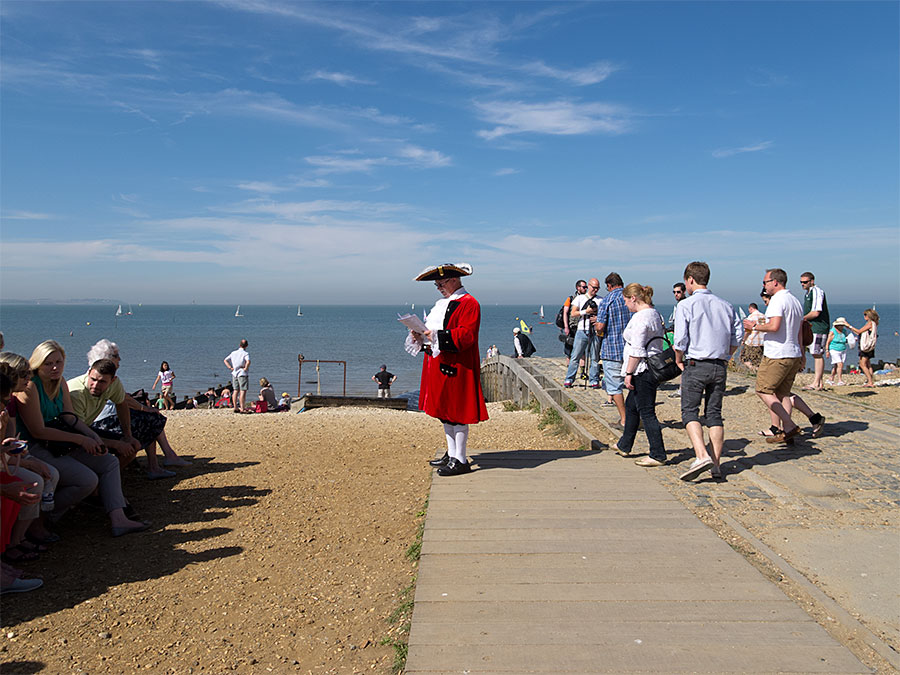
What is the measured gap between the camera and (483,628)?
3068mm

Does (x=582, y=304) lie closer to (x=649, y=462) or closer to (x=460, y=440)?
(x=649, y=462)

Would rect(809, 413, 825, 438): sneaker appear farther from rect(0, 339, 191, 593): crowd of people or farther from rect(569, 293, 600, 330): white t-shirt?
rect(0, 339, 191, 593): crowd of people

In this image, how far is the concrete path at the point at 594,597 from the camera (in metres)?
2.80

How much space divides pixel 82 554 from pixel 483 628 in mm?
3272

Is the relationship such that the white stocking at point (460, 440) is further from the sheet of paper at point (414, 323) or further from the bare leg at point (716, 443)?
the bare leg at point (716, 443)

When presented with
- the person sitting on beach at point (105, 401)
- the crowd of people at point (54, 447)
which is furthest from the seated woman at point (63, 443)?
the person sitting on beach at point (105, 401)

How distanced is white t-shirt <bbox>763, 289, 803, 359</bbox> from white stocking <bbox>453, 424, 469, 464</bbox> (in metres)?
3.53

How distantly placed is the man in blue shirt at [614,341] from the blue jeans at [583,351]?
315 cm

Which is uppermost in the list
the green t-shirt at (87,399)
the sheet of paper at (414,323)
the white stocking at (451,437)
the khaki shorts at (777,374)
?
the sheet of paper at (414,323)

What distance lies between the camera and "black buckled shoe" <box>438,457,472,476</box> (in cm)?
597

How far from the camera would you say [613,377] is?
8312 millimetres

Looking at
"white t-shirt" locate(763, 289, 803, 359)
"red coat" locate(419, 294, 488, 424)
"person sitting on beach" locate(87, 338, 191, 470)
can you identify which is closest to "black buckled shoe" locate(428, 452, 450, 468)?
"red coat" locate(419, 294, 488, 424)

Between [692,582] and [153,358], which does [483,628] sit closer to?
[692,582]

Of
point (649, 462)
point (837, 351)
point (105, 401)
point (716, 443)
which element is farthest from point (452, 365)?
point (837, 351)
